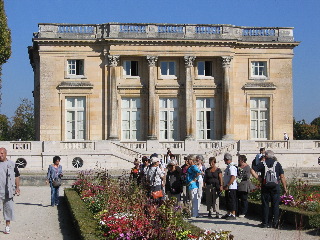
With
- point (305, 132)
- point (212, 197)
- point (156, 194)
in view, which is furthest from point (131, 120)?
point (305, 132)

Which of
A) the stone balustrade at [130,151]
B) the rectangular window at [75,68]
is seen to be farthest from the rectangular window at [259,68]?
the rectangular window at [75,68]

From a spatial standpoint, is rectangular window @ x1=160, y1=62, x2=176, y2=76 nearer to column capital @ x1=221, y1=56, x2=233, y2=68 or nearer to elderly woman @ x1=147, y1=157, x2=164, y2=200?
column capital @ x1=221, y1=56, x2=233, y2=68

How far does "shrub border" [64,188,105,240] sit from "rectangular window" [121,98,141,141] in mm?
25326

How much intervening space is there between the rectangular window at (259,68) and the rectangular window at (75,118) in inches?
485

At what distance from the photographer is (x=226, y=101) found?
151 feet

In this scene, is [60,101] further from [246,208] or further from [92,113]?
[246,208]

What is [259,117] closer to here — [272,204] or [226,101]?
[226,101]

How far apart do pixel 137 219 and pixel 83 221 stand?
3.33 metres

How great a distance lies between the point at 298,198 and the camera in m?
19.2

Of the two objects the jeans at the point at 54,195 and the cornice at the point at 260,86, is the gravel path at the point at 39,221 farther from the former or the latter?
the cornice at the point at 260,86

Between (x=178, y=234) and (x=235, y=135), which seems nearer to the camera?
(x=178, y=234)

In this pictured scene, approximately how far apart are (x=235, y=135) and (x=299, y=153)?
5.06 metres

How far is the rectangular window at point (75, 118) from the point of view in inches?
1806

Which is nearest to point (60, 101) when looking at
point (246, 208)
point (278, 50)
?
point (278, 50)
